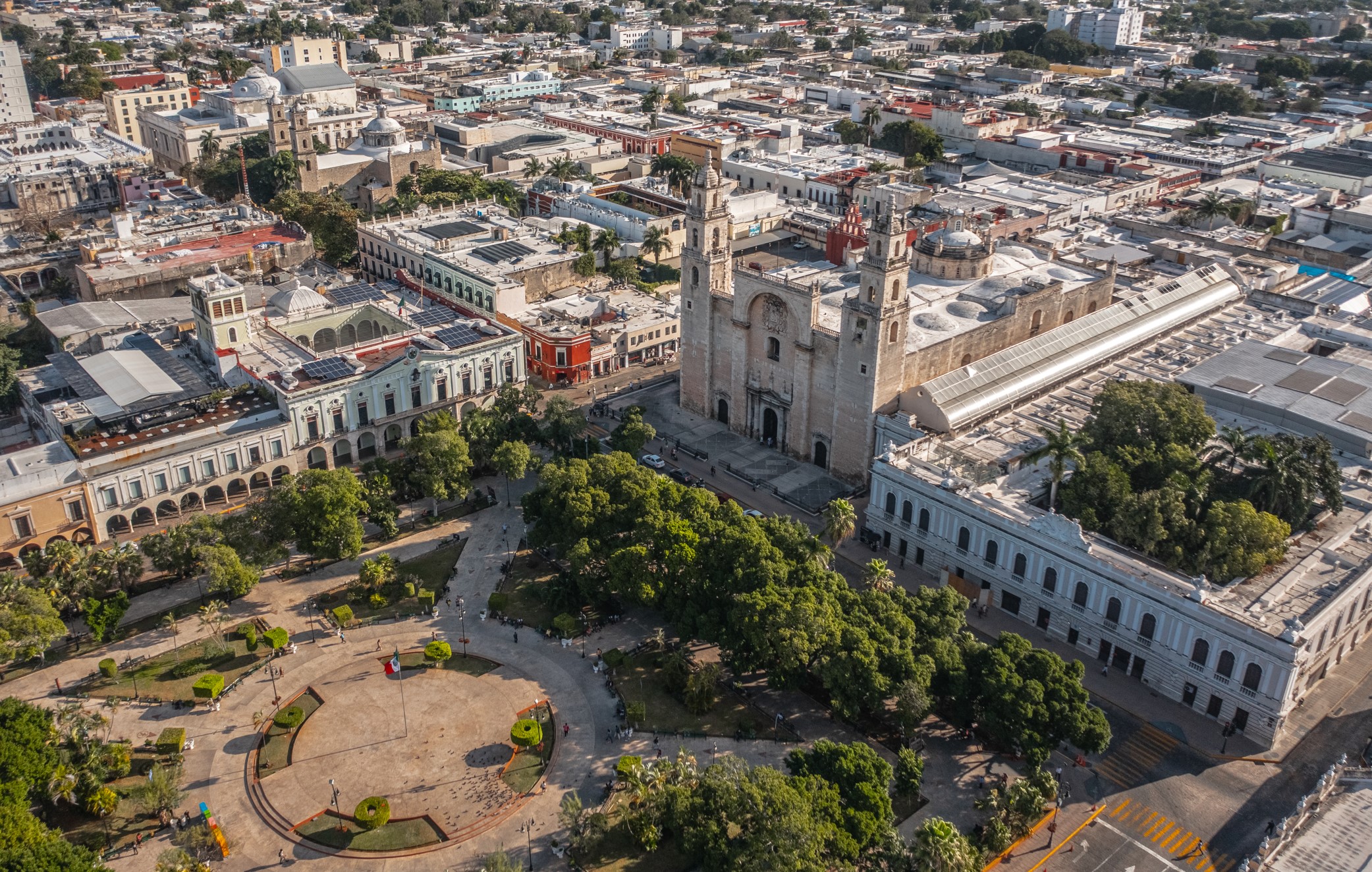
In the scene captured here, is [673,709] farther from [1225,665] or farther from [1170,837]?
[1225,665]

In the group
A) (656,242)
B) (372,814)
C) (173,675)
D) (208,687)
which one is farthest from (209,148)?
(372,814)

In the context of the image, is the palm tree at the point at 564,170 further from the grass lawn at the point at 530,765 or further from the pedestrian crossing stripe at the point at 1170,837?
the pedestrian crossing stripe at the point at 1170,837

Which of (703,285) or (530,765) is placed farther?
(703,285)

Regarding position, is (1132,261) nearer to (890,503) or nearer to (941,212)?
(941,212)

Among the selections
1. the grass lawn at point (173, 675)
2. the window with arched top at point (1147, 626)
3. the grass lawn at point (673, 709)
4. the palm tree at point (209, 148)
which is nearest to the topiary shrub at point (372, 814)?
the grass lawn at point (673, 709)

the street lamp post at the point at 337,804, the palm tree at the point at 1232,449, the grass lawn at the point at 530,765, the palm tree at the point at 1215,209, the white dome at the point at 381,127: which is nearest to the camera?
the street lamp post at the point at 337,804
